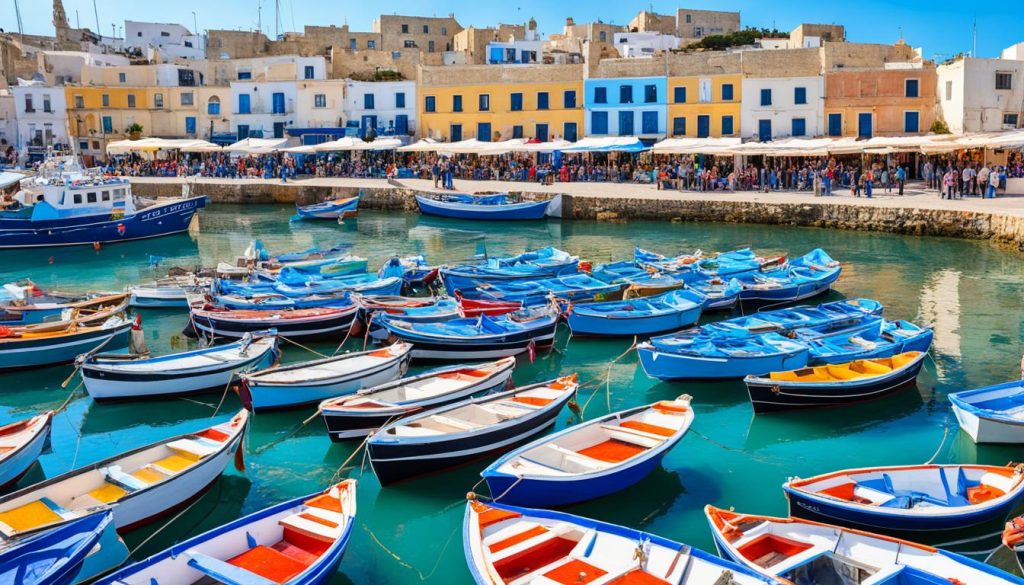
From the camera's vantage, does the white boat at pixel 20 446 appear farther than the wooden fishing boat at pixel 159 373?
No

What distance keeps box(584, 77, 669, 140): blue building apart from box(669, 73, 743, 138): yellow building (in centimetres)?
47

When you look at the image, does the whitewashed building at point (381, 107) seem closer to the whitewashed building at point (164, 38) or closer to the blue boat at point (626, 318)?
the whitewashed building at point (164, 38)

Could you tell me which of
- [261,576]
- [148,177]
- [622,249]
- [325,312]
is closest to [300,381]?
[325,312]

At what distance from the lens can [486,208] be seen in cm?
3772

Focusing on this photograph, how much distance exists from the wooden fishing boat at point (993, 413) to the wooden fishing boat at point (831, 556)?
4.75 metres

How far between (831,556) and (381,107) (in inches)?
1841

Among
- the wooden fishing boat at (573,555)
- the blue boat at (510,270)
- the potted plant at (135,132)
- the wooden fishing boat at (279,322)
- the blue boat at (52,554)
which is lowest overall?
the wooden fishing boat at (573,555)

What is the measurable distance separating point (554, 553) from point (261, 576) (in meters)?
2.65

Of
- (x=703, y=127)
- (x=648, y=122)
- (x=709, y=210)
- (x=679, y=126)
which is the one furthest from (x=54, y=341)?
(x=703, y=127)

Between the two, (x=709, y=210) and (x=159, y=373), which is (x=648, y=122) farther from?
(x=159, y=373)

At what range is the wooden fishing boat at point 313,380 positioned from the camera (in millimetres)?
14383

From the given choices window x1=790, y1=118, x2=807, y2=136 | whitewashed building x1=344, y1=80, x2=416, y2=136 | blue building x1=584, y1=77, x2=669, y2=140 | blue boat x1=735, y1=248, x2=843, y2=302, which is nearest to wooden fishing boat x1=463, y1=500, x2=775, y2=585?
blue boat x1=735, y1=248, x2=843, y2=302

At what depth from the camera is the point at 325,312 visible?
61.5ft

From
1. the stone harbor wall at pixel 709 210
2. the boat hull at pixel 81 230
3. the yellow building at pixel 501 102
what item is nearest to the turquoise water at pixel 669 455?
the stone harbor wall at pixel 709 210
